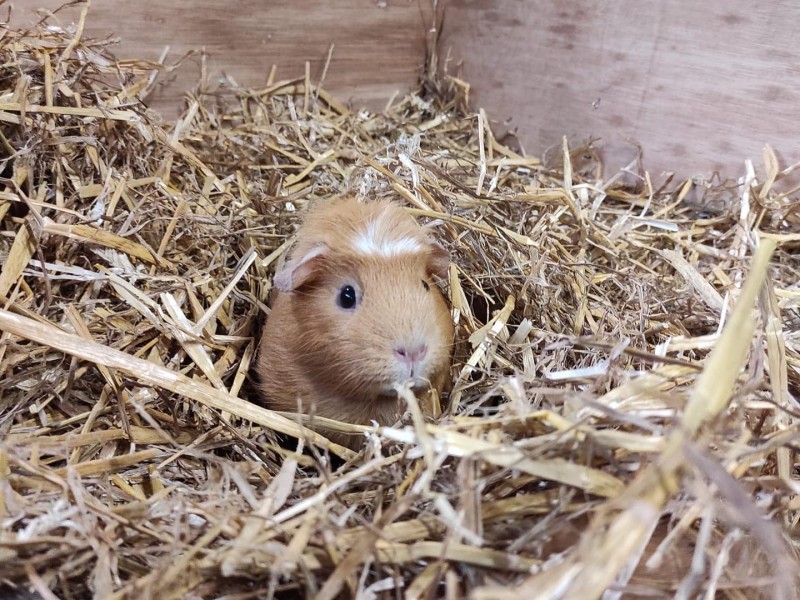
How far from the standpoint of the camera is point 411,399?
5.25ft

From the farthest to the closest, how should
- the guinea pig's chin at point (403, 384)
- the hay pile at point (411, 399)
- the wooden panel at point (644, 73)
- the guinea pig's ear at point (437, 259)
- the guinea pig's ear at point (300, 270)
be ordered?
the wooden panel at point (644, 73), the guinea pig's ear at point (437, 259), the guinea pig's ear at point (300, 270), the guinea pig's chin at point (403, 384), the hay pile at point (411, 399)

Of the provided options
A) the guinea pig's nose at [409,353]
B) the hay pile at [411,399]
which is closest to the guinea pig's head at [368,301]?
the guinea pig's nose at [409,353]

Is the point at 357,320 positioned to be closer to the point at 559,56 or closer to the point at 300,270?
the point at 300,270

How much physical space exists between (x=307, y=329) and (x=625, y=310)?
122 cm

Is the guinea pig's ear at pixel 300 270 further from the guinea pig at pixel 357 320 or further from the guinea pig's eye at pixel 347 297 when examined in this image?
the guinea pig's eye at pixel 347 297

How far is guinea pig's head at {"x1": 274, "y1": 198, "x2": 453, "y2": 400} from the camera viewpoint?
1.92 m

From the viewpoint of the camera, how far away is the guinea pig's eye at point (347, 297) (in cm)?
207

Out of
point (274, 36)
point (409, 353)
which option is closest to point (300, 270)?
point (409, 353)

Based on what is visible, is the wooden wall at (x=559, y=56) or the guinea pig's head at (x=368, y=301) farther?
the wooden wall at (x=559, y=56)

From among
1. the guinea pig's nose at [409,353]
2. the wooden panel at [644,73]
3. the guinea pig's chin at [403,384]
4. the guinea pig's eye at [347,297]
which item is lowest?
the guinea pig's chin at [403,384]

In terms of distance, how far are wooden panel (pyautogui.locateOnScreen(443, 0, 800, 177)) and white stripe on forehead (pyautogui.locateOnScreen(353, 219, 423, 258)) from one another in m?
1.68

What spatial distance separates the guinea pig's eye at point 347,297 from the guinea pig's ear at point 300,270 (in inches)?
4.7

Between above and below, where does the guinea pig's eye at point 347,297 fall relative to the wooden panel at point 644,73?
below

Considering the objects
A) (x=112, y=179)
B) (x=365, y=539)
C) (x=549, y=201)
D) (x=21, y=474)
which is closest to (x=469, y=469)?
(x=365, y=539)
